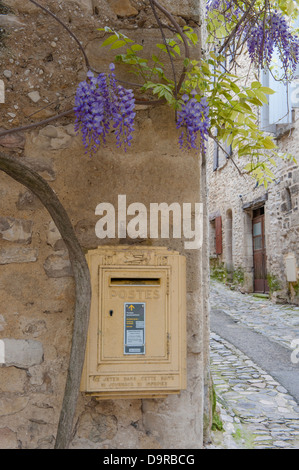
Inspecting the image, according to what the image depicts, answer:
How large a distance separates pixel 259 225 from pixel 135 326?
9979 mm

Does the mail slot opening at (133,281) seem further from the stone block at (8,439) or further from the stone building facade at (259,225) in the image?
the stone building facade at (259,225)

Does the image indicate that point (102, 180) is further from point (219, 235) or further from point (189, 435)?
point (219, 235)

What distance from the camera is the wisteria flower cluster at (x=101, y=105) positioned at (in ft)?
5.56

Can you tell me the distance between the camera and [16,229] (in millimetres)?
1848

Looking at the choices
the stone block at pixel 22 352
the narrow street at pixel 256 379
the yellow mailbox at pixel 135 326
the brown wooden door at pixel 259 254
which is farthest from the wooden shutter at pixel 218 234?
the stone block at pixel 22 352

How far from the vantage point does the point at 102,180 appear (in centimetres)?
187

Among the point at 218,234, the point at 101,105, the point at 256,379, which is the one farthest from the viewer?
the point at 218,234

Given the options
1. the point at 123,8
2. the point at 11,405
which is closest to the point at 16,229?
the point at 11,405

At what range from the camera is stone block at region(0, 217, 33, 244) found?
1840 millimetres

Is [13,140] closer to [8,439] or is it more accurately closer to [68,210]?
[68,210]

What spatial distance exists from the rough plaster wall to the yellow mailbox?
106mm

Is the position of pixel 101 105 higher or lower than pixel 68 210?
higher

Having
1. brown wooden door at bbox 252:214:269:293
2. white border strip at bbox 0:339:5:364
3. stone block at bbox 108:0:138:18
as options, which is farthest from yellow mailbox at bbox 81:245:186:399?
brown wooden door at bbox 252:214:269:293

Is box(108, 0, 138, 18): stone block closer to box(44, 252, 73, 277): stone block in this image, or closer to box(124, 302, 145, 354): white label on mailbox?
box(44, 252, 73, 277): stone block
